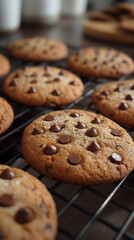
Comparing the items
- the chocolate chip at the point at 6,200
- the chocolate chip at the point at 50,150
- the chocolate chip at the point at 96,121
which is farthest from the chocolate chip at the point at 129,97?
the chocolate chip at the point at 6,200

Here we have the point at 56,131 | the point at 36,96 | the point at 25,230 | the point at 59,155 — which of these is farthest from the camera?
the point at 36,96

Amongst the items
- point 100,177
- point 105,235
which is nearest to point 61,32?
point 100,177

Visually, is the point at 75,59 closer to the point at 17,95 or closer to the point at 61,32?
the point at 17,95

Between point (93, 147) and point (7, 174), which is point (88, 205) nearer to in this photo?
point (93, 147)

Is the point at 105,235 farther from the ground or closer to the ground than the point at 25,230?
closer to the ground

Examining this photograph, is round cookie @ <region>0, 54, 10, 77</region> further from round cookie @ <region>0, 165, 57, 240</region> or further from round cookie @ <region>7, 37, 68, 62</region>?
round cookie @ <region>0, 165, 57, 240</region>

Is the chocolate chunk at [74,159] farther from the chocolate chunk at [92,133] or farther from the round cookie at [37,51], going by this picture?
the round cookie at [37,51]

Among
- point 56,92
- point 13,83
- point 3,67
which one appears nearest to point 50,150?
point 56,92
